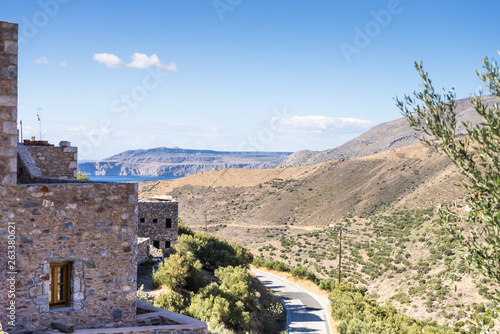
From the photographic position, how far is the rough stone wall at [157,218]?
2883cm

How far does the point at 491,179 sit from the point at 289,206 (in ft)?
240

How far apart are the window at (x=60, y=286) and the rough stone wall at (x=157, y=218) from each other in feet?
71.5

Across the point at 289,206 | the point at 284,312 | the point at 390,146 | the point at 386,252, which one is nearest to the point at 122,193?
the point at 284,312

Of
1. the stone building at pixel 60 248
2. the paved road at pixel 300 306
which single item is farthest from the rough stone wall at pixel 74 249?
the paved road at pixel 300 306

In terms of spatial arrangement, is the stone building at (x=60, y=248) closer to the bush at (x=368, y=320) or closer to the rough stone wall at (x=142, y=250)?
the rough stone wall at (x=142, y=250)

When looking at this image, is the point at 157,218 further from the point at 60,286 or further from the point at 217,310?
the point at 60,286

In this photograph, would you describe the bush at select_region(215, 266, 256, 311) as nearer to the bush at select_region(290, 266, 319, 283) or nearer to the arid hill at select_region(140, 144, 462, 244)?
the bush at select_region(290, 266, 319, 283)

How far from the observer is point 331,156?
586 feet

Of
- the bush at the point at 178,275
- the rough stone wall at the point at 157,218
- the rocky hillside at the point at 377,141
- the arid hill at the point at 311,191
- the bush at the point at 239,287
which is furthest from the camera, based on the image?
the rocky hillside at the point at 377,141

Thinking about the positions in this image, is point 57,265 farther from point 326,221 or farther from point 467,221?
point 326,221

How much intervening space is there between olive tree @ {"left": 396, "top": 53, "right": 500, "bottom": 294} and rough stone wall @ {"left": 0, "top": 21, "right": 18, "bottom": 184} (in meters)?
7.45

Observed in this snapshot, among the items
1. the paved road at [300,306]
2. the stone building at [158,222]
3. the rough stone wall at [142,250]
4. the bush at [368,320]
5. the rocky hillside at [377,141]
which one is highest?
the rocky hillside at [377,141]

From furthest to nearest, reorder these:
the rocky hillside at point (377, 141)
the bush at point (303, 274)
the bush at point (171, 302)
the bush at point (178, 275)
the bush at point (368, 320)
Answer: the rocky hillside at point (377, 141) → the bush at point (303, 274) → the bush at point (368, 320) → the bush at point (178, 275) → the bush at point (171, 302)

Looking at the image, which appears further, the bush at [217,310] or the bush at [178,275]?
the bush at [178,275]
